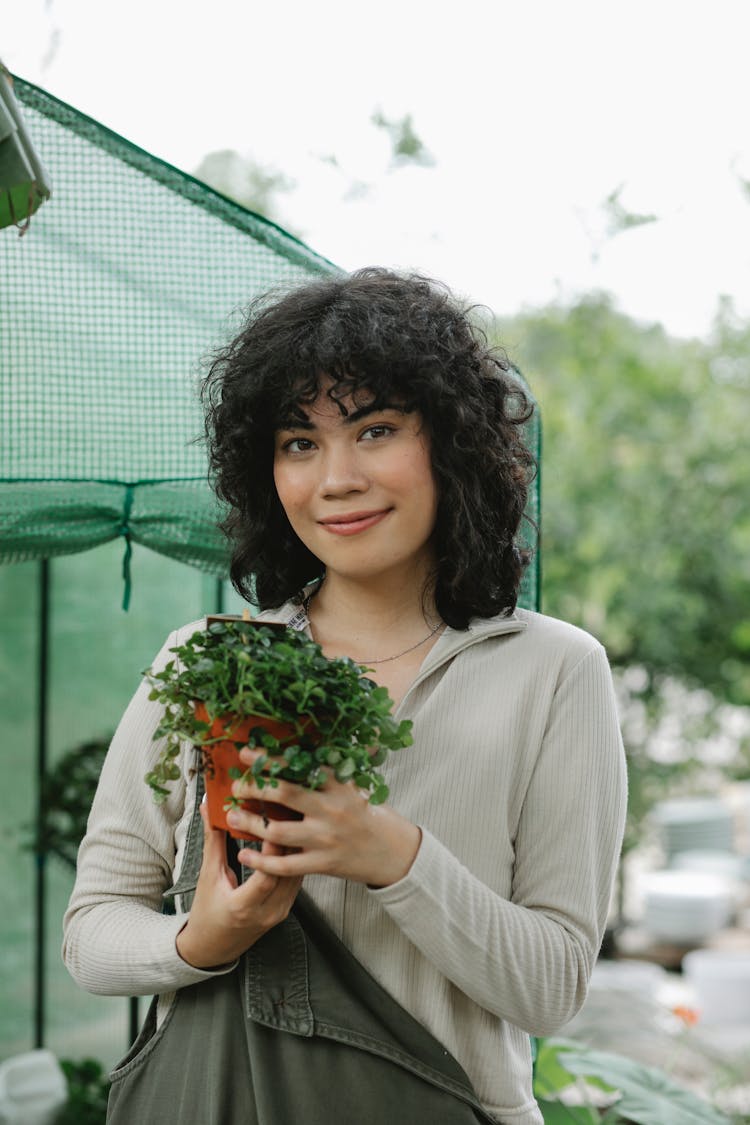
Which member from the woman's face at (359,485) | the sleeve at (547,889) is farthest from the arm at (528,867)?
the woman's face at (359,485)

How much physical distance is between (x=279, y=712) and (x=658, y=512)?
546 centimetres

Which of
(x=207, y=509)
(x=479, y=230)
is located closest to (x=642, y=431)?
(x=479, y=230)

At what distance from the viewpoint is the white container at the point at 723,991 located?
4.65 metres

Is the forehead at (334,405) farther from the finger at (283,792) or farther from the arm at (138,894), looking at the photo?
the finger at (283,792)

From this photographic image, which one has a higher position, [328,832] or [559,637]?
[559,637]

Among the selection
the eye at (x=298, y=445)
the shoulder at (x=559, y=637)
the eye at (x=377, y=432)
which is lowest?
the shoulder at (x=559, y=637)

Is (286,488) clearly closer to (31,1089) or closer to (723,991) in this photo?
(31,1089)

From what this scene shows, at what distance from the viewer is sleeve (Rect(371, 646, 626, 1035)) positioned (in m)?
1.12

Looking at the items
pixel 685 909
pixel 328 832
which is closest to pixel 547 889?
pixel 328 832

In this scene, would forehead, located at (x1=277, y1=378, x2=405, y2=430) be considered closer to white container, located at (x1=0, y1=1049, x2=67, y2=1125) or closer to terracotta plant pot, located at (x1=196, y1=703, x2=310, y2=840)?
terracotta plant pot, located at (x1=196, y1=703, x2=310, y2=840)

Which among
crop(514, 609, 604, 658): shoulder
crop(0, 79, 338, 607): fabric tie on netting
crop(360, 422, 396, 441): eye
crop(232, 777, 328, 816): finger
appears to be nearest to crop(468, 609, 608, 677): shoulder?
crop(514, 609, 604, 658): shoulder

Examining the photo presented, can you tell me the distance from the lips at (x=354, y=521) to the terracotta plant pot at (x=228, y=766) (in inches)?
11.2

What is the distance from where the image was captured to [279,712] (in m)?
1.00

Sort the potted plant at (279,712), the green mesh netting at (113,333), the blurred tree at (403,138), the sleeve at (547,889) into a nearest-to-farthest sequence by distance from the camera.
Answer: the potted plant at (279,712), the sleeve at (547,889), the green mesh netting at (113,333), the blurred tree at (403,138)
